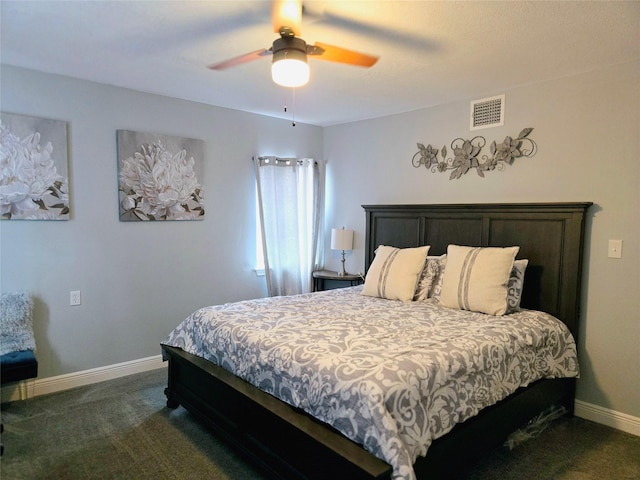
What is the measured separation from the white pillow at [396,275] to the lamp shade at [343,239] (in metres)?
0.96

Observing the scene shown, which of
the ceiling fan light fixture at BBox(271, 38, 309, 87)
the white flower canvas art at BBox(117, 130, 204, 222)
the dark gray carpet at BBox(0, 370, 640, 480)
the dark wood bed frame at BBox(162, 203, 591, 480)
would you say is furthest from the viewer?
the white flower canvas art at BBox(117, 130, 204, 222)

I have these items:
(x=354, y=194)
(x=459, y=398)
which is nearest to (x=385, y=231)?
(x=354, y=194)

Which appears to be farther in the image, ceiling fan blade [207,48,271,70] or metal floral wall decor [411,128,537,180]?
metal floral wall decor [411,128,537,180]

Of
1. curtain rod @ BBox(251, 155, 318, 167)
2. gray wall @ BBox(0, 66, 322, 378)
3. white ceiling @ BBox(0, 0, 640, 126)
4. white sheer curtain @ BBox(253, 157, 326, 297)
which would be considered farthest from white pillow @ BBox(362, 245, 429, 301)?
curtain rod @ BBox(251, 155, 318, 167)

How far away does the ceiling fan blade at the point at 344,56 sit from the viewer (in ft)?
6.44

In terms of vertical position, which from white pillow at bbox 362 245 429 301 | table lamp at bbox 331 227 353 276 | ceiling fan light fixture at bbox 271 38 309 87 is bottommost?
white pillow at bbox 362 245 429 301

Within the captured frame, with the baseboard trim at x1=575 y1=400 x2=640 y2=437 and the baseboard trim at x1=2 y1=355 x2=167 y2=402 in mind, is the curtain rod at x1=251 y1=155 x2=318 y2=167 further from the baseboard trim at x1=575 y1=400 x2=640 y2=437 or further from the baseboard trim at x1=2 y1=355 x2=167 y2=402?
the baseboard trim at x1=575 y1=400 x2=640 y2=437

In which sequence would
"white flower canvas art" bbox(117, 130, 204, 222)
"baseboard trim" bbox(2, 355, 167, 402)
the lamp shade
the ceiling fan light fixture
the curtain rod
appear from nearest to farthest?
1. the ceiling fan light fixture
2. "baseboard trim" bbox(2, 355, 167, 402)
3. "white flower canvas art" bbox(117, 130, 204, 222)
4. the curtain rod
5. the lamp shade

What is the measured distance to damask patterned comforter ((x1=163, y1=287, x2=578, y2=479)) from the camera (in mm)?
1674

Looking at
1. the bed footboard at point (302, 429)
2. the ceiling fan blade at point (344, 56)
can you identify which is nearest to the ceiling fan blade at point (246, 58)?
the ceiling fan blade at point (344, 56)

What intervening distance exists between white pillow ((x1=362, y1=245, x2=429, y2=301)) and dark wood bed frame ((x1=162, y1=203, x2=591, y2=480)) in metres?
0.43

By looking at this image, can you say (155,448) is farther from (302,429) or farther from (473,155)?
(473,155)

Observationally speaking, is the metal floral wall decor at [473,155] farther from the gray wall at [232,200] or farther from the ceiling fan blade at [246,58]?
the ceiling fan blade at [246,58]

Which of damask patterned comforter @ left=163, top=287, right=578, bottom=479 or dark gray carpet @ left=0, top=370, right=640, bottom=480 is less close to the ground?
damask patterned comforter @ left=163, top=287, right=578, bottom=479
